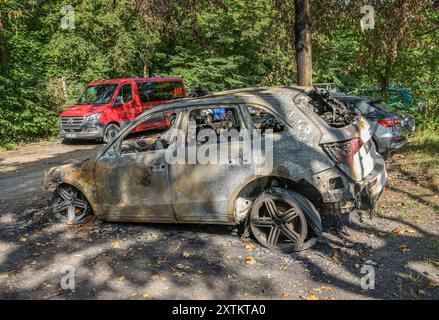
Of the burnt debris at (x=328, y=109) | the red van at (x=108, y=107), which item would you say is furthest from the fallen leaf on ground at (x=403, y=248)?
the red van at (x=108, y=107)

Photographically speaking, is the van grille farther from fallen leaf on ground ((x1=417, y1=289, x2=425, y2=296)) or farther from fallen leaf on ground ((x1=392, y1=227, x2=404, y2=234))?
fallen leaf on ground ((x1=417, y1=289, x2=425, y2=296))

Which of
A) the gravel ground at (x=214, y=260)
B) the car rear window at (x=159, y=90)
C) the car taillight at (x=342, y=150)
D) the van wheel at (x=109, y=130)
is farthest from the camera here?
the car rear window at (x=159, y=90)

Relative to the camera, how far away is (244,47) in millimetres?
21500

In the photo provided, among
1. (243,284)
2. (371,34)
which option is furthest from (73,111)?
(243,284)

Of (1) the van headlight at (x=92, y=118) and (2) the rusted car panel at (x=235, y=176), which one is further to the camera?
(1) the van headlight at (x=92, y=118)

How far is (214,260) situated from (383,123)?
599cm

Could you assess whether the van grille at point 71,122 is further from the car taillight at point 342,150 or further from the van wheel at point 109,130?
the car taillight at point 342,150

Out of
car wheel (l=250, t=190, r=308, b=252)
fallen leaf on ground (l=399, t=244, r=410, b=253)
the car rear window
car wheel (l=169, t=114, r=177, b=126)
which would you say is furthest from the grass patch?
the car rear window

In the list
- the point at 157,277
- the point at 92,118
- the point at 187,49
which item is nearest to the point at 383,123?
the point at 157,277

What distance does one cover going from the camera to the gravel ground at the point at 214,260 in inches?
159

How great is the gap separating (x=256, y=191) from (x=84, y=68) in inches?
819

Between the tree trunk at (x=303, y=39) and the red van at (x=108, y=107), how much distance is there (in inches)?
291

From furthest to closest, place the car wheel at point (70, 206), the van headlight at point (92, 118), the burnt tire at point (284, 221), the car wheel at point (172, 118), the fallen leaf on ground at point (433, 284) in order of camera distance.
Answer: the van headlight at point (92, 118)
the car wheel at point (70, 206)
the car wheel at point (172, 118)
the burnt tire at point (284, 221)
the fallen leaf on ground at point (433, 284)
